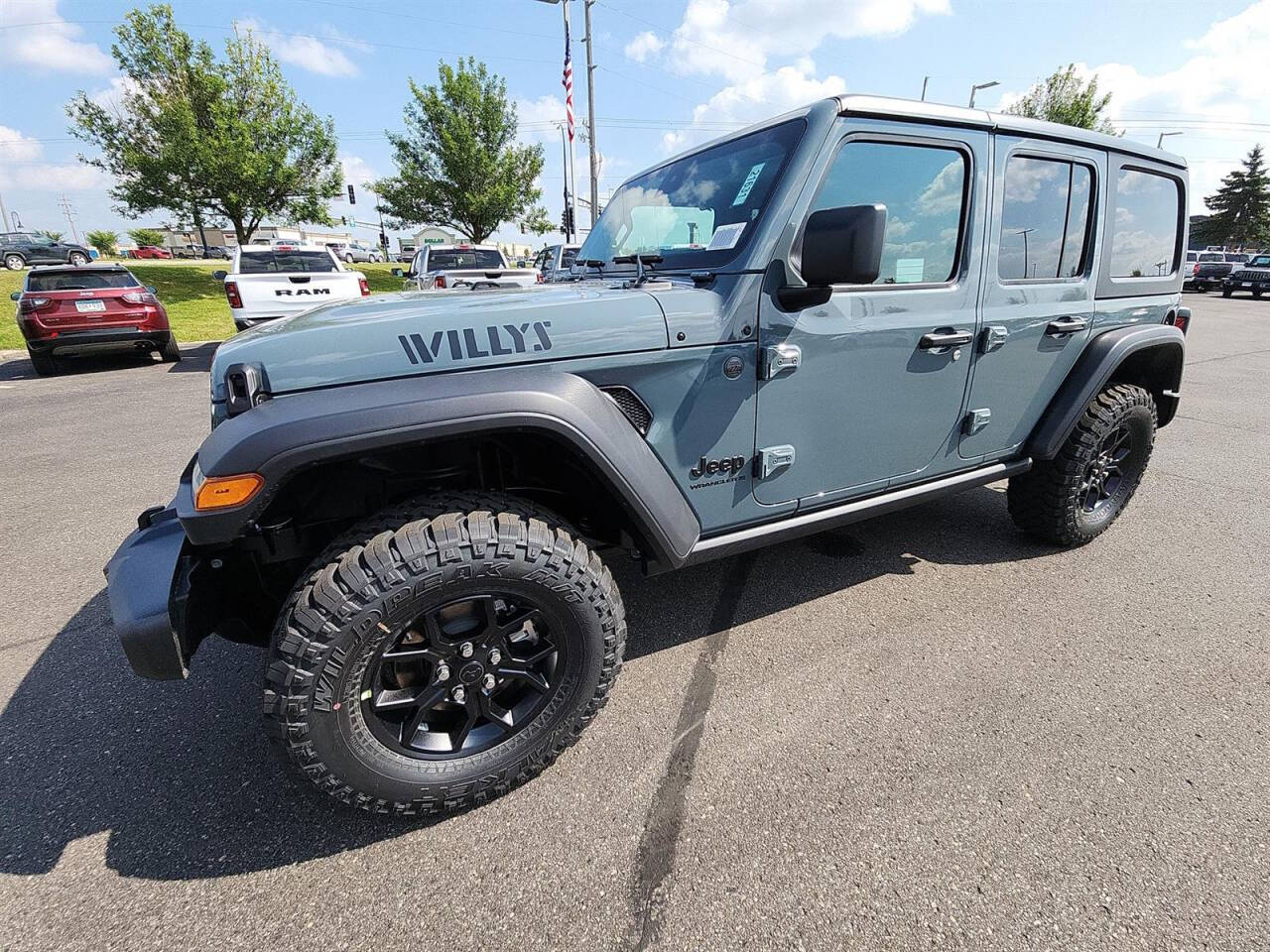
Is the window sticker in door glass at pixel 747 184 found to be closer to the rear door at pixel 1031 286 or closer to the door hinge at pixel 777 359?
the door hinge at pixel 777 359

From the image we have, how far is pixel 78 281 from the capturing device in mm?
8750

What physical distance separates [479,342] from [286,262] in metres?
9.77

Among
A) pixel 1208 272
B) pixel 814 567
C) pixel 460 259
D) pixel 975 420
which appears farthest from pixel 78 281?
pixel 1208 272

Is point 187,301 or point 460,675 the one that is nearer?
point 460,675

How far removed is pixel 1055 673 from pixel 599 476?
6.52ft

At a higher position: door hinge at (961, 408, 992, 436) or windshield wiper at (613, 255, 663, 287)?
windshield wiper at (613, 255, 663, 287)

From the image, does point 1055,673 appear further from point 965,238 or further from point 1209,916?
point 965,238

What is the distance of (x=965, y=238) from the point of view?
2.40 meters

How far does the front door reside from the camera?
2.06 meters

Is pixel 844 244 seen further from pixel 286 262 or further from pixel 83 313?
pixel 83 313

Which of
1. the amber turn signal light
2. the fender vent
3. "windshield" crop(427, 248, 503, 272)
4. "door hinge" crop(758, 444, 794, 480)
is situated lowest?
"door hinge" crop(758, 444, 794, 480)

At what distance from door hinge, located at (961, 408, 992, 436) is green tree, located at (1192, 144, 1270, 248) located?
70.2m

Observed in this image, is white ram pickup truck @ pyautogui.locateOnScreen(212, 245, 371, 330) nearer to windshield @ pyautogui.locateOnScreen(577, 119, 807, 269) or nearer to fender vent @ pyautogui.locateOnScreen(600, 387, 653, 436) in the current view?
windshield @ pyautogui.locateOnScreen(577, 119, 807, 269)

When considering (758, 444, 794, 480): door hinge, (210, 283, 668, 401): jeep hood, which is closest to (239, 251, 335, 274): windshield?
(210, 283, 668, 401): jeep hood
